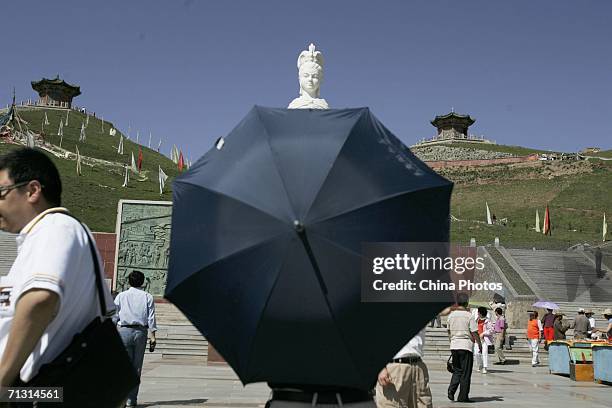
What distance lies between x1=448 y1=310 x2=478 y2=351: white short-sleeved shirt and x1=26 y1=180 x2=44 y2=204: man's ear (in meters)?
7.40

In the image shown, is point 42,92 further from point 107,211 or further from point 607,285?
point 607,285

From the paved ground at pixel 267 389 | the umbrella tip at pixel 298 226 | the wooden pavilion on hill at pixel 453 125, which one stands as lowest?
the paved ground at pixel 267 389

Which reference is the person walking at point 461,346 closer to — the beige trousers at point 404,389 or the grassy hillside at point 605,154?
the beige trousers at point 404,389

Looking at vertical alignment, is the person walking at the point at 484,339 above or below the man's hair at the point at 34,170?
below

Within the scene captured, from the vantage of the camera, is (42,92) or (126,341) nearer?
(126,341)

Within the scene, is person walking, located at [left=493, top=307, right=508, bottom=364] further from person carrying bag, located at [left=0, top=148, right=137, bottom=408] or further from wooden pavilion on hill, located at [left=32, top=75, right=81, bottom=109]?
wooden pavilion on hill, located at [left=32, top=75, right=81, bottom=109]

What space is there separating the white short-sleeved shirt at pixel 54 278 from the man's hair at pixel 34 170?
129 millimetres

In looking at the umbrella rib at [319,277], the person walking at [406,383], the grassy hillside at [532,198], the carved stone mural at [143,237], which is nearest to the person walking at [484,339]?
the person walking at [406,383]

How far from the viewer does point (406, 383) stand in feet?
17.0

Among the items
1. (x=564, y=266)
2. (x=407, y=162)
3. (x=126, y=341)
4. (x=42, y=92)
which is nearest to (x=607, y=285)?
(x=564, y=266)

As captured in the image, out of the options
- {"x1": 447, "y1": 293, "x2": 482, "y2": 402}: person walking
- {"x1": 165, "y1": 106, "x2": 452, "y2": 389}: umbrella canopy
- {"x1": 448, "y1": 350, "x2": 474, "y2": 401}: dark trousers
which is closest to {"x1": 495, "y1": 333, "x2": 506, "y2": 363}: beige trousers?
{"x1": 447, "y1": 293, "x2": 482, "y2": 402}: person walking

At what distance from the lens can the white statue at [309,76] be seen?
24.5ft

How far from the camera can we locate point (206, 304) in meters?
3.03

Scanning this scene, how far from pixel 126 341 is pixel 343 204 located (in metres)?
5.55
